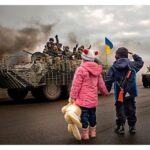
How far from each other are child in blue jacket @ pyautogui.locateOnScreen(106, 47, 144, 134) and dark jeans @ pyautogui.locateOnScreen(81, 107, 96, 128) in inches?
18.6

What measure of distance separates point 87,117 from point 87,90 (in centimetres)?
35

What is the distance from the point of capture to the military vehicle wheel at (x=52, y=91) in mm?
12798

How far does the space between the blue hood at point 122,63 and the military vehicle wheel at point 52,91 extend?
6.23m

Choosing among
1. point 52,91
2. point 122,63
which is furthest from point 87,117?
point 52,91

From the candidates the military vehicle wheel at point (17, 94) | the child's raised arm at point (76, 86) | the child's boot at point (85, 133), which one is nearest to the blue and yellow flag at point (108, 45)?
the military vehicle wheel at point (17, 94)

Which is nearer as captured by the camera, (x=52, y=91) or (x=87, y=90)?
(x=87, y=90)

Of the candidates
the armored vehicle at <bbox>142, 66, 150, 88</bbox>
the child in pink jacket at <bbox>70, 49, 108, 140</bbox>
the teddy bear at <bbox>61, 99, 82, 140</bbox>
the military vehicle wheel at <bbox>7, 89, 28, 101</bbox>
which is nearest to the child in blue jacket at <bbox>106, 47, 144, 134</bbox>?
the child in pink jacket at <bbox>70, 49, 108, 140</bbox>

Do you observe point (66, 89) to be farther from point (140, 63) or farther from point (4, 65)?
point (140, 63)

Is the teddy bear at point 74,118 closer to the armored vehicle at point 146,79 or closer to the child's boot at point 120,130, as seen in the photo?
the child's boot at point 120,130

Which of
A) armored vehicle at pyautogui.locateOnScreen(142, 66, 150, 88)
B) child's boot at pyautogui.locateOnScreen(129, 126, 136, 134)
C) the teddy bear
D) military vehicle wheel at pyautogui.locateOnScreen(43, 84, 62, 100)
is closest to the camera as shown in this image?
the teddy bear

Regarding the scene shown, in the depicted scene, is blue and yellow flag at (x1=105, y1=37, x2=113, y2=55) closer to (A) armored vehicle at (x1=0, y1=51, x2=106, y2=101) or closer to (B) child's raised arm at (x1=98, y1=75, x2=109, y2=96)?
(A) armored vehicle at (x1=0, y1=51, x2=106, y2=101)

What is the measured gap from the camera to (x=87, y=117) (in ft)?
20.8

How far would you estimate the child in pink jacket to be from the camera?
20.7ft

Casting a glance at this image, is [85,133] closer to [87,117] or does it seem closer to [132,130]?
[87,117]
